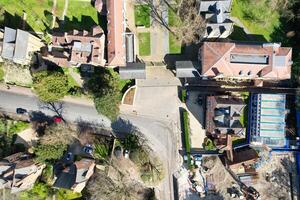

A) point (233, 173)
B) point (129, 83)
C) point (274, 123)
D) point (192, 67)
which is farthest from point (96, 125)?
point (274, 123)

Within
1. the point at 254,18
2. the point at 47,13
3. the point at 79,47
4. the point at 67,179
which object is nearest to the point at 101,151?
the point at 67,179

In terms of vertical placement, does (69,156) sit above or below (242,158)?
above

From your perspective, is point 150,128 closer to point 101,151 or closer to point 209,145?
point 101,151

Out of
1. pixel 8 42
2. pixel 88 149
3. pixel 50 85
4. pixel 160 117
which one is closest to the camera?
pixel 8 42

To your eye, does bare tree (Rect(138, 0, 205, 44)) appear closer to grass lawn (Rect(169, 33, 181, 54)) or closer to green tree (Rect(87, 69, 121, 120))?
grass lawn (Rect(169, 33, 181, 54))

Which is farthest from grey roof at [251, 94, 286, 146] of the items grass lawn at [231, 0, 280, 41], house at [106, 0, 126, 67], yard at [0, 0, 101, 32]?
yard at [0, 0, 101, 32]

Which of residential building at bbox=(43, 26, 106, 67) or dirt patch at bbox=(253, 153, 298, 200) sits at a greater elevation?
residential building at bbox=(43, 26, 106, 67)

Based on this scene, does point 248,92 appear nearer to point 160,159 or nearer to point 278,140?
point 278,140
